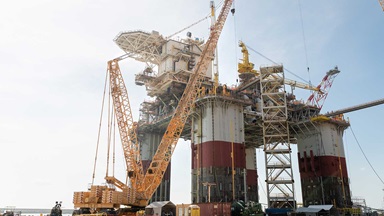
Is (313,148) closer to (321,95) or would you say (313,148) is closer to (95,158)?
(321,95)

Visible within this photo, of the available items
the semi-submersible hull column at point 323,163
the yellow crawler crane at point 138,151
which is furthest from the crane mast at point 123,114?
the semi-submersible hull column at point 323,163

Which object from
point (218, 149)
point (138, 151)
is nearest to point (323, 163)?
point (218, 149)

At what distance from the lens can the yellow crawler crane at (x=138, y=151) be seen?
124ft

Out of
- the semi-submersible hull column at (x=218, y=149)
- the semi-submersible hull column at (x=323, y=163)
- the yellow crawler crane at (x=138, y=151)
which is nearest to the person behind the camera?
the yellow crawler crane at (x=138, y=151)

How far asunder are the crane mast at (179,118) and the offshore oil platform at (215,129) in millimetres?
167

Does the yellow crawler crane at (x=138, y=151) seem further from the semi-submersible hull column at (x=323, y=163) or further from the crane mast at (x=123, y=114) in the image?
the semi-submersible hull column at (x=323, y=163)

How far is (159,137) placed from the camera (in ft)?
232

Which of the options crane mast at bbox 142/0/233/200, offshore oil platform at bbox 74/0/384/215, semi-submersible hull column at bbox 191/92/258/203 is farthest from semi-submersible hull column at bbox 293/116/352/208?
crane mast at bbox 142/0/233/200

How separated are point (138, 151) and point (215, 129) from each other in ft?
41.9

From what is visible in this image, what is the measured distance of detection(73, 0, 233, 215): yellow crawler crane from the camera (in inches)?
1484

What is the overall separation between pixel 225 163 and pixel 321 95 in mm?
30903

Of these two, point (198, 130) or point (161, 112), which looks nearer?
point (198, 130)

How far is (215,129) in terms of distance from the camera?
52.9 m

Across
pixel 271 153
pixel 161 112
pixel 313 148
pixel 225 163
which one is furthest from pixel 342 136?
pixel 161 112
